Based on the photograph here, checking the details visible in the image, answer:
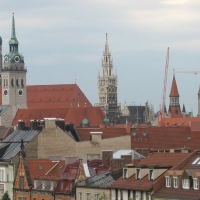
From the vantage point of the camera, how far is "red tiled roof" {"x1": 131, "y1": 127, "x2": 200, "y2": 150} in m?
115

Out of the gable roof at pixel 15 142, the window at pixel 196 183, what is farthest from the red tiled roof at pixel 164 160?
the gable roof at pixel 15 142

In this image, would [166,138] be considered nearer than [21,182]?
No

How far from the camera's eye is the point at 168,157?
6494cm

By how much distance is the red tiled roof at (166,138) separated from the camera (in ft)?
377

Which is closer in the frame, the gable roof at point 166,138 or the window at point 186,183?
the window at point 186,183

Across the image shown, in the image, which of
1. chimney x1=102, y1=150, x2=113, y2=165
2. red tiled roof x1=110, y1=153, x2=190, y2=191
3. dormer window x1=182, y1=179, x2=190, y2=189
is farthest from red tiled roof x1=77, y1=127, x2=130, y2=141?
dormer window x1=182, y1=179, x2=190, y2=189

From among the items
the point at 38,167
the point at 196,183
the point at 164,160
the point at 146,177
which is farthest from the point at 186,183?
the point at 38,167

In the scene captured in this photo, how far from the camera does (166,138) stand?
117750mm

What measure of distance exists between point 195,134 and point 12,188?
47467 millimetres

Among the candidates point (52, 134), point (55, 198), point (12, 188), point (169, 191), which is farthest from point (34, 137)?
A: point (169, 191)

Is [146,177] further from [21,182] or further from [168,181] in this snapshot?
[21,182]

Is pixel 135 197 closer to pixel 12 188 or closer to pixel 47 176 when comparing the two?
pixel 47 176

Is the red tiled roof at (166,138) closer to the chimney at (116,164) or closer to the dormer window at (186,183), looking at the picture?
the chimney at (116,164)

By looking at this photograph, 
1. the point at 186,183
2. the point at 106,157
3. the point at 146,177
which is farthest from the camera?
the point at 106,157
